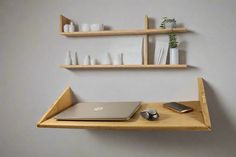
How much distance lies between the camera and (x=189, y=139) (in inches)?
67.4

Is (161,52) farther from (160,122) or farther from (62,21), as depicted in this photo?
(62,21)

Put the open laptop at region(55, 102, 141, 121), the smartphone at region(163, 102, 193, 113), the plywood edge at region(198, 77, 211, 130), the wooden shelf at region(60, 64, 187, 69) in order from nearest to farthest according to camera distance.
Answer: the plywood edge at region(198, 77, 211, 130), the open laptop at region(55, 102, 141, 121), the smartphone at region(163, 102, 193, 113), the wooden shelf at region(60, 64, 187, 69)

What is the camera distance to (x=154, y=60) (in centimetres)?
→ 166

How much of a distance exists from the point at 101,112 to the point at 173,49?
2.21 ft

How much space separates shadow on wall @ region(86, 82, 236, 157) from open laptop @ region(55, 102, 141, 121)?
326mm

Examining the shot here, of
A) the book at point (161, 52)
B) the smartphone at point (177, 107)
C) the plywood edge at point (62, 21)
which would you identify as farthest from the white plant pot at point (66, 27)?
the smartphone at point (177, 107)

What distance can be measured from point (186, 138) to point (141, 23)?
3.12ft

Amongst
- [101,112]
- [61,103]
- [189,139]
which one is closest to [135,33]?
[101,112]

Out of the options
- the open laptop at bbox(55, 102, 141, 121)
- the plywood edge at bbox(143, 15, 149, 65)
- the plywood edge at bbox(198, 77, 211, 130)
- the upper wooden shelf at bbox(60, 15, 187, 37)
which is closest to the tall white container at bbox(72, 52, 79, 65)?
the upper wooden shelf at bbox(60, 15, 187, 37)

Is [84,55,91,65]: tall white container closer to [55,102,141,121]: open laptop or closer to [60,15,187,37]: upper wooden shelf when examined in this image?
[60,15,187,37]: upper wooden shelf

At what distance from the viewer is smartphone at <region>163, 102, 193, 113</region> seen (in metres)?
1.46

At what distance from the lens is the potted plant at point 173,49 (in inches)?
61.7

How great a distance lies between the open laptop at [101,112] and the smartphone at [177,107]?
0.22 meters

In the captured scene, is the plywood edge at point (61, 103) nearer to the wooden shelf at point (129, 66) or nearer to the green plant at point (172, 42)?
the wooden shelf at point (129, 66)
